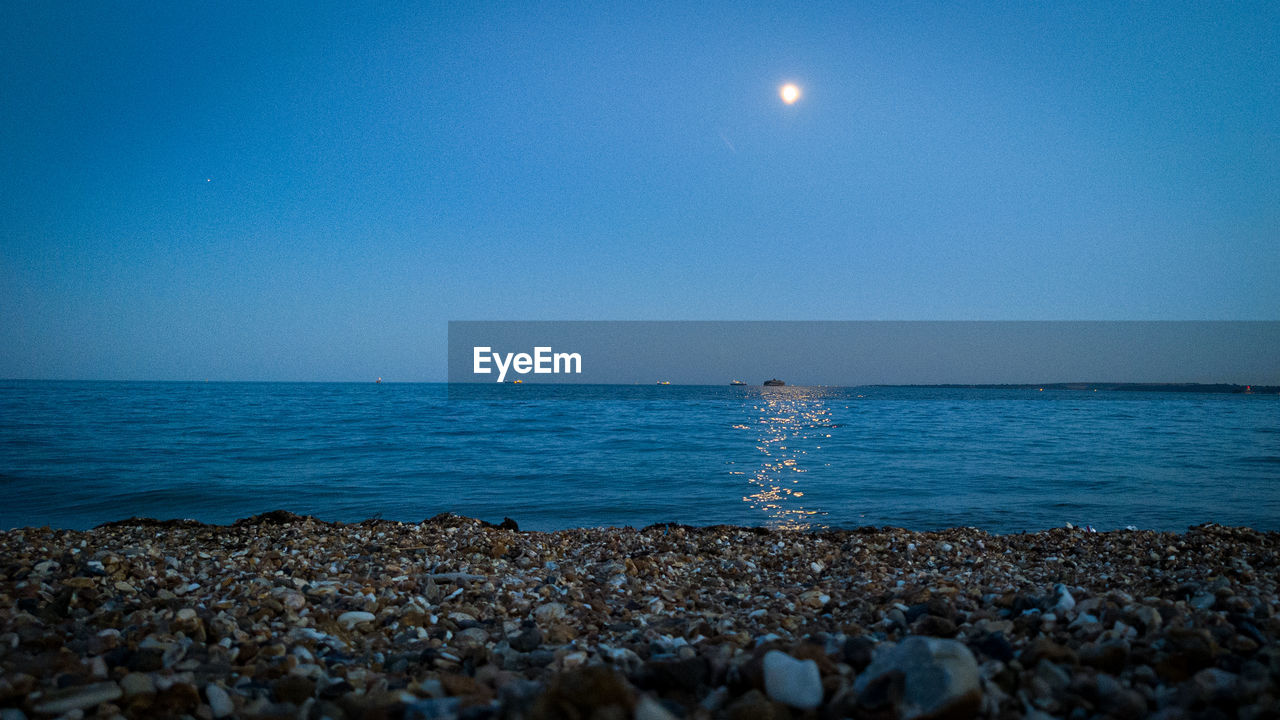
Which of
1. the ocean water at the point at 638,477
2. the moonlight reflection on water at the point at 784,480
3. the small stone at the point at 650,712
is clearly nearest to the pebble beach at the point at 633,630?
the small stone at the point at 650,712

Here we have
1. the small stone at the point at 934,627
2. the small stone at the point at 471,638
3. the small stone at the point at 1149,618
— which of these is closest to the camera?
the small stone at the point at 1149,618

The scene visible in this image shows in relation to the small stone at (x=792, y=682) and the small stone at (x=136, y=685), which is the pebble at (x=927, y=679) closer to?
the small stone at (x=792, y=682)

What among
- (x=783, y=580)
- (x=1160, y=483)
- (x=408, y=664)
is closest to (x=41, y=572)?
(x=408, y=664)

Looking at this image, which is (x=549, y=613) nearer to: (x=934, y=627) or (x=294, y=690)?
(x=294, y=690)

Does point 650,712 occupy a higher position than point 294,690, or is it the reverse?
point 650,712

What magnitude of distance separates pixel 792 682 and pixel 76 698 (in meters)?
2.92

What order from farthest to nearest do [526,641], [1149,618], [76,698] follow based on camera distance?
1. [526,641]
2. [1149,618]
3. [76,698]

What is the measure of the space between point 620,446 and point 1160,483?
15.0m

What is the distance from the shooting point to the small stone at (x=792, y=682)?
2.35 metres

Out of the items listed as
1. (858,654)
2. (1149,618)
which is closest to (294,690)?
(858,654)

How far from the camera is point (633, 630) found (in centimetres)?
430

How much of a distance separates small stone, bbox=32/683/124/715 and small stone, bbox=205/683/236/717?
0.34 metres

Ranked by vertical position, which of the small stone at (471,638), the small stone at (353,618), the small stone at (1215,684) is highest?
the small stone at (1215,684)

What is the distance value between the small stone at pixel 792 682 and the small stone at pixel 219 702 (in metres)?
2.27
